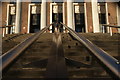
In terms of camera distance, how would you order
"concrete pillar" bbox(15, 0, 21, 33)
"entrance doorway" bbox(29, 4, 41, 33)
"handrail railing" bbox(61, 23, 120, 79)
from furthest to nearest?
"entrance doorway" bbox(29, 4, 41, 33)
"concrete pillar" bbox(15, 0, 21, 33)
"handrail railing" bbox(61, 23, 120, 79)

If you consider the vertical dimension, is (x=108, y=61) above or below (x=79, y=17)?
below

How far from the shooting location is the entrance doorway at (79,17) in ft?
67.3

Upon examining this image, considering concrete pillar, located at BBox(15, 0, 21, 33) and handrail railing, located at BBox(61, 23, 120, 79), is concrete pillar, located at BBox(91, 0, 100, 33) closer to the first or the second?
concrete pillar, located at BBox(15, 0, 21, 33)

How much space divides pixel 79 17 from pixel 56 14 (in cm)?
295

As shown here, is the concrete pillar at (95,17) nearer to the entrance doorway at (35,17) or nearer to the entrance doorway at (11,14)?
the entrance doorway at (35,17)

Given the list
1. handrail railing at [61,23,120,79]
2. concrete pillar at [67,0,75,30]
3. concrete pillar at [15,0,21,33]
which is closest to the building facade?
concrete pillar at [15,0,21,33]

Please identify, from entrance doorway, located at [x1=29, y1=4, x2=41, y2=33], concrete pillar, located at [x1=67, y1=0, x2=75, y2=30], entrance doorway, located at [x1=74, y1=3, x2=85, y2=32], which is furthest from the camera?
entrance doorway, located at [x1=29, y1=4, x2=41, y2=33]

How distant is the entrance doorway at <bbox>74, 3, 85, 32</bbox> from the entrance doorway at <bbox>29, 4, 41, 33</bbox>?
4.75 m

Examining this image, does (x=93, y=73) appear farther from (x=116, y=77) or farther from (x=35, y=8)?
(x=35, y=8)

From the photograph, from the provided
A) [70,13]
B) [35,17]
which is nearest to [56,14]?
[70,13]

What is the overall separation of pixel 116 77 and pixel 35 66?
228cm

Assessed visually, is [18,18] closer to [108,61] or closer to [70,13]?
[70,13]

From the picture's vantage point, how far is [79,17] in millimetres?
20562

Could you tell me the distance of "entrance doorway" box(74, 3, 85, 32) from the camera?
2052 centimetres
